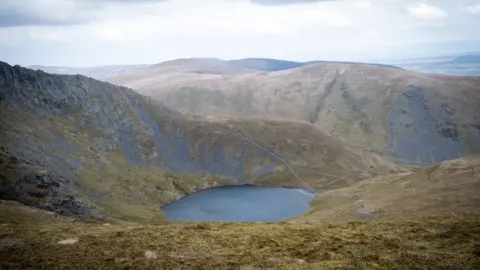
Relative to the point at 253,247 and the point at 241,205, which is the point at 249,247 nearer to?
the point at 253,247

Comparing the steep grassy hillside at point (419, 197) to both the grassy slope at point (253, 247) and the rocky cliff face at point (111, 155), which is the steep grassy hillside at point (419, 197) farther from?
the rocky cliff face at point (111, 155)

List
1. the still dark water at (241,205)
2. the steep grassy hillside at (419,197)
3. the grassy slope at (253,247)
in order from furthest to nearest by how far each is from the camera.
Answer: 1. the still dark water at (241,205)
2. the steep grassy hillside at (419,197)
3. the grassy slope at (253,247)

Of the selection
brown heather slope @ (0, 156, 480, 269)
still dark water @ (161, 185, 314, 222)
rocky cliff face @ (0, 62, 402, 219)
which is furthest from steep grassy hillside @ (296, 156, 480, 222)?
rocky cliff face @ (0, 62, 402, 219)

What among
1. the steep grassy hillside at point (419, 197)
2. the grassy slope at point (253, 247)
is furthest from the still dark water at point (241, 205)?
the grassy slope at point (253, 247)

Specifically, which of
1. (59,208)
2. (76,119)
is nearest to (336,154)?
(76,119)

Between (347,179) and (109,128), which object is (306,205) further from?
(109,128)

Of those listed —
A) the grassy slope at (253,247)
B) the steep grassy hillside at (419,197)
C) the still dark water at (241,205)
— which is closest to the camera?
the grassy slope at (253,247)
